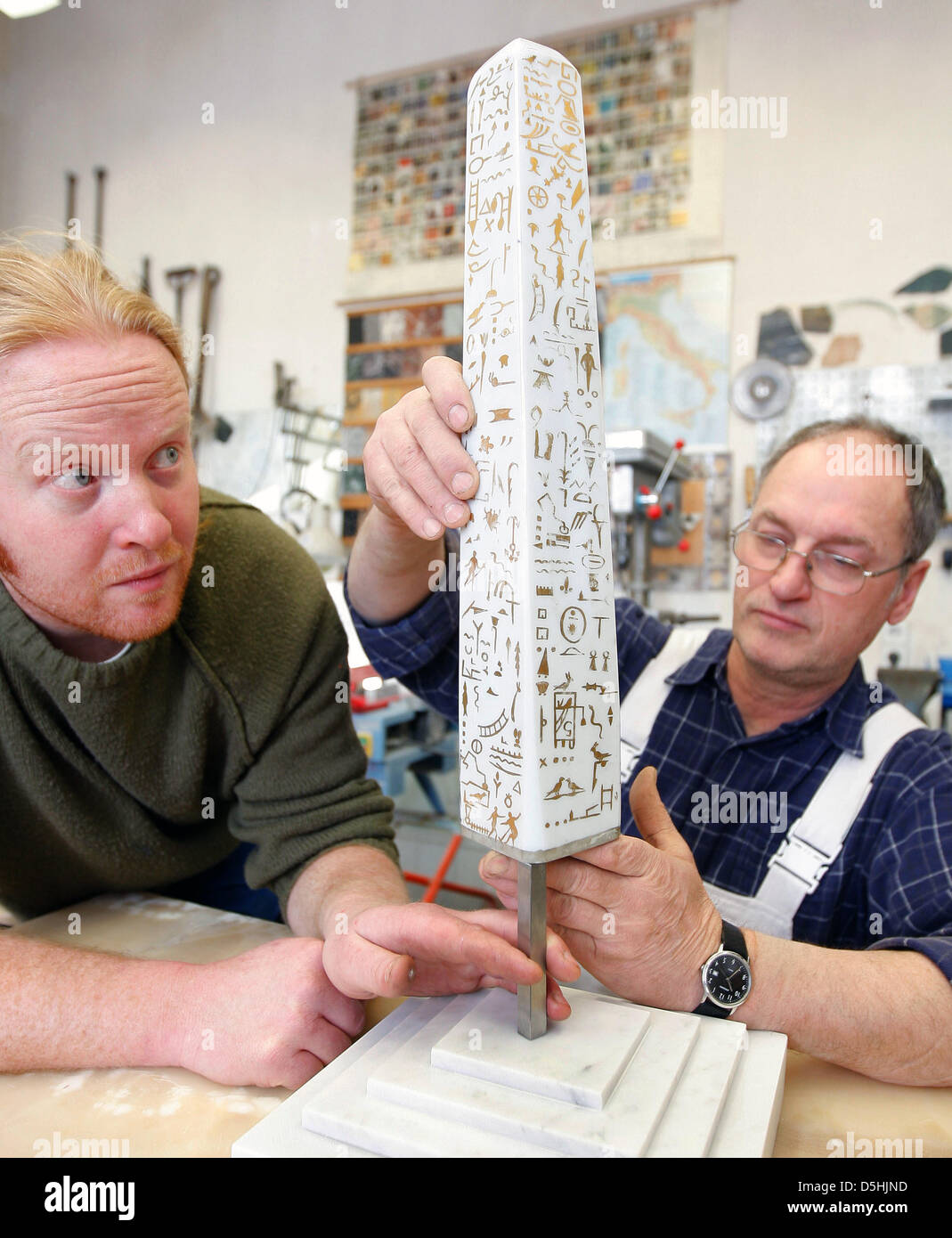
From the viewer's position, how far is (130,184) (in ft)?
16.2

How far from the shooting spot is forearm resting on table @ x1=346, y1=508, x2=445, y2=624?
1.12 metres

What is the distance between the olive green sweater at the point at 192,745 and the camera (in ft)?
3.29

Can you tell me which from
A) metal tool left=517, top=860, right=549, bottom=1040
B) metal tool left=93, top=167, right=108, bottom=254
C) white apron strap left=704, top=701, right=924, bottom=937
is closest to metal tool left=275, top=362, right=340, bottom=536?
metal tool left=93, top=167, right=108, bottom=254

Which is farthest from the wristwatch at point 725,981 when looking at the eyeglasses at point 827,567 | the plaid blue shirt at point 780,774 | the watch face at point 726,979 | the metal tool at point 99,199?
the metal tool at point 99,199

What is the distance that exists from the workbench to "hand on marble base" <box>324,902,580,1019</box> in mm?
104

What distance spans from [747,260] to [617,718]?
3.30 metres

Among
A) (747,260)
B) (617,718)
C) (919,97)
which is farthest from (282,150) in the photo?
(617,718)

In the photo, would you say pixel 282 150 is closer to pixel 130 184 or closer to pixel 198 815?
pixel 130 184

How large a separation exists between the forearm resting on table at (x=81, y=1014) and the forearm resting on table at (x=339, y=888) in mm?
189

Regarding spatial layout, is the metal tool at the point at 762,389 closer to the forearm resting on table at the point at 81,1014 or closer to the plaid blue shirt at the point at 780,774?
the plaid blue shirt at the point at 780,774

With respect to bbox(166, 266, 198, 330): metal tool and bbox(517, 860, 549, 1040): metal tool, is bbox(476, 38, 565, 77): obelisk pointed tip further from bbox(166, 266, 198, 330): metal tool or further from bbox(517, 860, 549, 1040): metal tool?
bbox(166, 266, 198, 330): metal tool

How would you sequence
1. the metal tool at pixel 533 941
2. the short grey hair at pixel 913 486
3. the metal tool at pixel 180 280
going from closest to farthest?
the metal tool at pixel 533 941 < the short grey hair at pixel 913 486 < the metal tool at pixel 180 280

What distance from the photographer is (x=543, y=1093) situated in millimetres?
645

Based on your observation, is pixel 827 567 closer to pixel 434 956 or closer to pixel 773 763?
pixel 773 763
